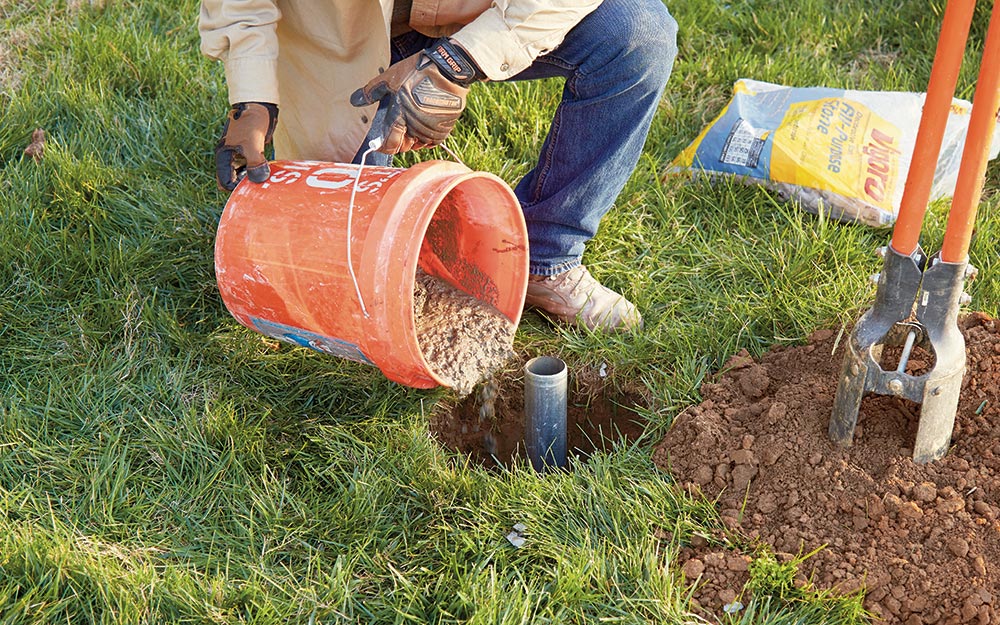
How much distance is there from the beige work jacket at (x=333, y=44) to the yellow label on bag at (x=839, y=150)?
3.47 ft

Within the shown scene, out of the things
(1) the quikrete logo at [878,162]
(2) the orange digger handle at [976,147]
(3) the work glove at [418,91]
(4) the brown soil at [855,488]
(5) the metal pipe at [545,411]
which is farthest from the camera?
(1) the quikrete logo at [878,162]

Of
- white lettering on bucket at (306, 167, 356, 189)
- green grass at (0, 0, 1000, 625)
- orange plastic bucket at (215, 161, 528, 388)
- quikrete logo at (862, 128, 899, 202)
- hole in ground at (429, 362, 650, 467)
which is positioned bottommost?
hole in ground at (429, 362, 650, 467)

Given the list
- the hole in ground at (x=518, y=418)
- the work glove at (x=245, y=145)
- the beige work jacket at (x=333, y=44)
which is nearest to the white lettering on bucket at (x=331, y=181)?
the work glove at (x=245, y=145)

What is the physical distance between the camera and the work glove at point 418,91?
1.94 m

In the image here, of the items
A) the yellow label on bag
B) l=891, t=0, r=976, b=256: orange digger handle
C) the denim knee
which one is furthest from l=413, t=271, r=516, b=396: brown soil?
the yellow label on bag

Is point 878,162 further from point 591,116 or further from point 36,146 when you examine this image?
point 36,146

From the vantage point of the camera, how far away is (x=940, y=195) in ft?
9.44

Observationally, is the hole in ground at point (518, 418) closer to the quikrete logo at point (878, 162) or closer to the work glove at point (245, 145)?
the work glove at point (245, 145)

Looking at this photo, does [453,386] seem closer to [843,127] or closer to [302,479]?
[302,479]

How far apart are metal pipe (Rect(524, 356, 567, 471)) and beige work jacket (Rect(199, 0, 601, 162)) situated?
27.1 inches

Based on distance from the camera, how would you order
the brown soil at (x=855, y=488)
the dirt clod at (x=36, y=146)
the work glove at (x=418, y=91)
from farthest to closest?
1. the dirt clod at (x=36, y=146)
2. the work glove at (x=418, y=91)
3. the brown soil at (x=855, y=488)

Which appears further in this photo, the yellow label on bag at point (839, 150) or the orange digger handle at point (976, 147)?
the yellow label on bag at point (839, 150)

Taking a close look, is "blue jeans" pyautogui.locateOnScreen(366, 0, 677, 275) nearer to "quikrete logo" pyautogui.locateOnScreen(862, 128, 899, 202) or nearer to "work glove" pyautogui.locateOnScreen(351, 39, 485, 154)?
"work glove" pyautogui.locateOnScreen(351, 39, 485, 154)

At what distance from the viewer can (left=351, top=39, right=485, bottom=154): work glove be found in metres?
1.94
